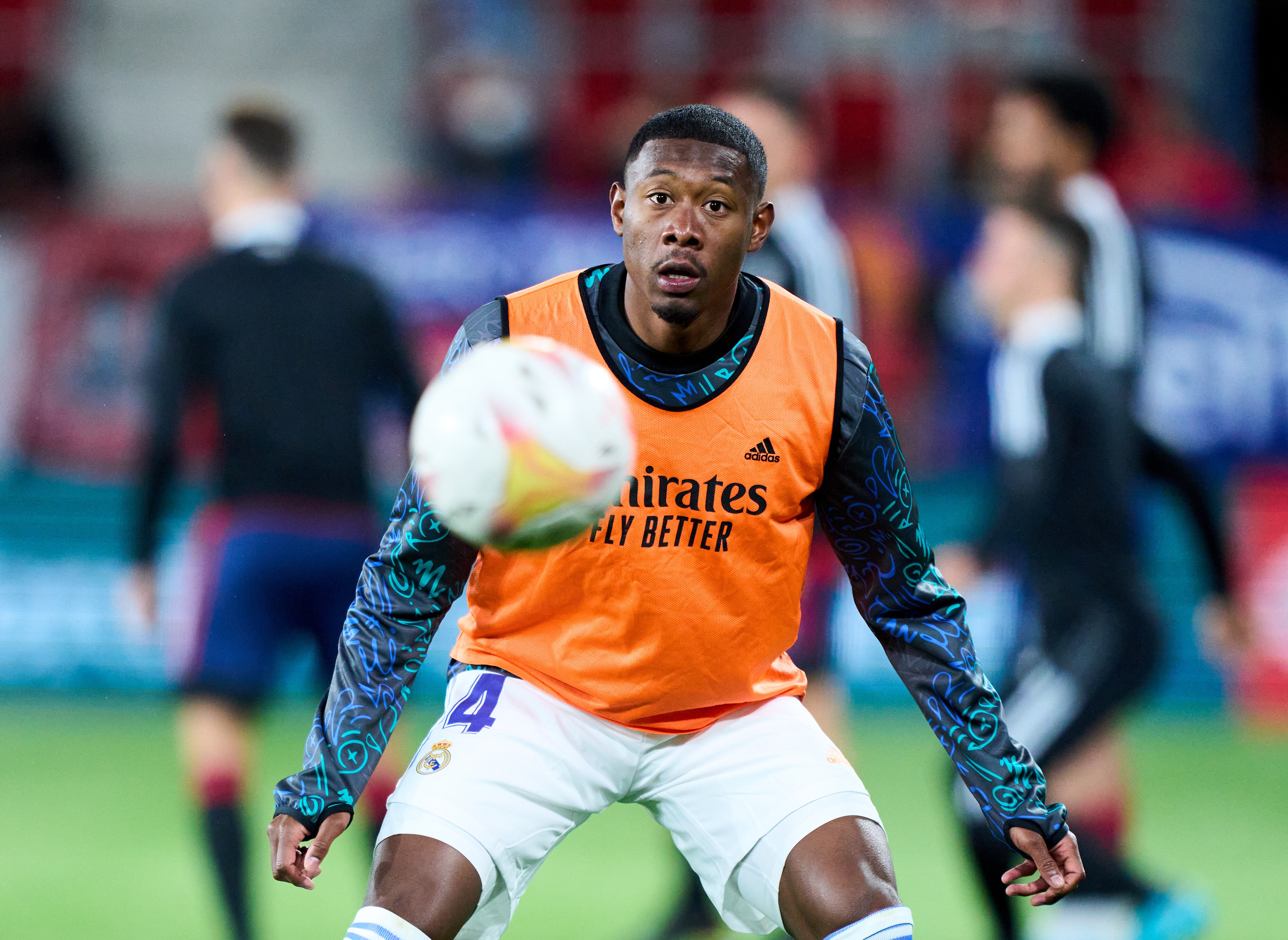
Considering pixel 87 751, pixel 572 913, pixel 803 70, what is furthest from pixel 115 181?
pixel 572 913

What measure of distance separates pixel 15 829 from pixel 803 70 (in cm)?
721

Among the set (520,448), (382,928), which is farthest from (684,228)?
(382,928)

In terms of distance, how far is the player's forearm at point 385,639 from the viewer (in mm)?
3025

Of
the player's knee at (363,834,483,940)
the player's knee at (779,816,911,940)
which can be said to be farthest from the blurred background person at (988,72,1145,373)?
the player's knee at (363,834,483,940)

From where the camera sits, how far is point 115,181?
13.4m

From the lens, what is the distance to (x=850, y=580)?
3.28m

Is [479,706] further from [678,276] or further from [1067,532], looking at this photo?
[1067,532]

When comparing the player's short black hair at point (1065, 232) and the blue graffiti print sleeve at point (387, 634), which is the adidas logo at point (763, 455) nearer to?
the blue graffiti print sleeve at point (387, 634)

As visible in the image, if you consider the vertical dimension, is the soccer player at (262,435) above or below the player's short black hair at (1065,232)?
below

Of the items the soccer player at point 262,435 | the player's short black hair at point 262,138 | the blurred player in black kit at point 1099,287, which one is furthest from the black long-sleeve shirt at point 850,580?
the player's short black hair at point 262,138

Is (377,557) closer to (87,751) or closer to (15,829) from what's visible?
(15,829)

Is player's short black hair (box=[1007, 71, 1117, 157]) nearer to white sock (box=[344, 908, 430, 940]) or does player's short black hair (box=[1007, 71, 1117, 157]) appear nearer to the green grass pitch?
the green grass pitch

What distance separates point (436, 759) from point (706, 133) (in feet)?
4.11

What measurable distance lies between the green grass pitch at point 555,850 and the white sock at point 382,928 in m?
2.64
